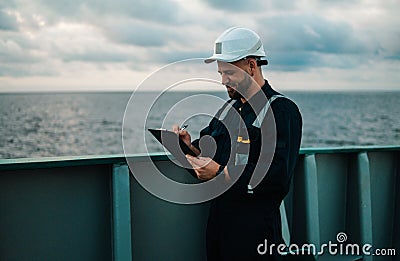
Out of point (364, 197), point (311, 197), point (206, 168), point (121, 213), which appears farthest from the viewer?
point (364, 197)

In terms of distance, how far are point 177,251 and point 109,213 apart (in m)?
0.58

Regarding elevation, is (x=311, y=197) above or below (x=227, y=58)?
below

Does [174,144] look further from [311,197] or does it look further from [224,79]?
[311,197]

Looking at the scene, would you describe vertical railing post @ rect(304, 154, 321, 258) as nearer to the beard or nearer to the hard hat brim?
the beard

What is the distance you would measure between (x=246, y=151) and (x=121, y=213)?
914 millimetres

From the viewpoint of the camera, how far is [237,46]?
2834 millimetres

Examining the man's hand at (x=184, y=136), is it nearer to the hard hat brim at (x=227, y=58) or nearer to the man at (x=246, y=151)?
the man at (x=246, y=151)

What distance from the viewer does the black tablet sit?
280 cm

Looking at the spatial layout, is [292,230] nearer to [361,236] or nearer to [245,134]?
[361,236]

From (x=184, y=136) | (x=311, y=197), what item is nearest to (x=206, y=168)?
(x=184, y=136)

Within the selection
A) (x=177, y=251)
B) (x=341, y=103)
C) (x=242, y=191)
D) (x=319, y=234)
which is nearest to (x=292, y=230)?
(x=319, y=234)

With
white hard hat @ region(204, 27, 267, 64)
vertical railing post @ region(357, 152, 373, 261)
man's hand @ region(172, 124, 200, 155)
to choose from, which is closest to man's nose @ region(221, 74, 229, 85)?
white hard hat @ region(204, 27, 267, 64)

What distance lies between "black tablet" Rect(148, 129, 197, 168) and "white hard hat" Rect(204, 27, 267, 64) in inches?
18.1

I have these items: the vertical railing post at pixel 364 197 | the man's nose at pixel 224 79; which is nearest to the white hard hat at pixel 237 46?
the man's nose at pixel 224 79
